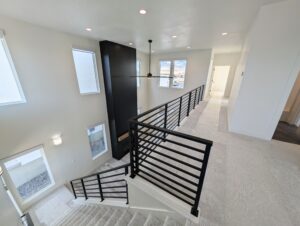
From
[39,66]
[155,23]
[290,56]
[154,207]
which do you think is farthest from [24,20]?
[290,56]

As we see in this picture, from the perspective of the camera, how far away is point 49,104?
3459 mm

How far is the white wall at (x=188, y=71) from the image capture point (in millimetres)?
6195

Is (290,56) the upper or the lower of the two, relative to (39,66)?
upper

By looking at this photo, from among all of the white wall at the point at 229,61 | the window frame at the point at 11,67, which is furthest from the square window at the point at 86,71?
the white wall at the point at 229,61

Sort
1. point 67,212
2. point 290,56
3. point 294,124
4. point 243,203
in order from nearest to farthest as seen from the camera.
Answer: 1. point 243,203
2. point 290,56
3. point 67,212
4. point 294,124

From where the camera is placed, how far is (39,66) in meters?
3.15

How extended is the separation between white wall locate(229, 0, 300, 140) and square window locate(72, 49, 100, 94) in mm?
4678

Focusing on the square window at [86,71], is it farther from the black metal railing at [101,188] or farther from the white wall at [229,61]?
the white wall at [229,61]

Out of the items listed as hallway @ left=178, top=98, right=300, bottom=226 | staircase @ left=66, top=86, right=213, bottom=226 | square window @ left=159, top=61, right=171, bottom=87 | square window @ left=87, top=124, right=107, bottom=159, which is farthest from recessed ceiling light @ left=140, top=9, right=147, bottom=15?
square window @ left=159, top=61, right=171, bottom=87

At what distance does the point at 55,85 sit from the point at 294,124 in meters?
7.34

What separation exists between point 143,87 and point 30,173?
6.42 metres

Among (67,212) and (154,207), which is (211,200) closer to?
(154,207)

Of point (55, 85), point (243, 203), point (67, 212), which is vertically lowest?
Result: point (67, 212)

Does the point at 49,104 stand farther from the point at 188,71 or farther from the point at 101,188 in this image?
the point at 188,71
